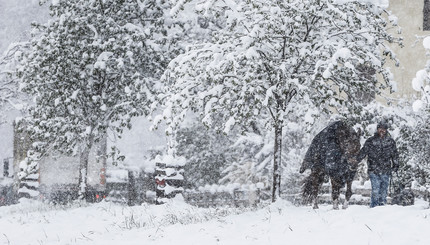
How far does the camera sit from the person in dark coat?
920 cm

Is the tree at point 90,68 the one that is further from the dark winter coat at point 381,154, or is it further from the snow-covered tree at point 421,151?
the snow-covered tree at point 421,151

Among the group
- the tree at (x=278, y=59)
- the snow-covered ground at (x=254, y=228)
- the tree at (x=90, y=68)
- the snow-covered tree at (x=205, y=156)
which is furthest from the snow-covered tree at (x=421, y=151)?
the snow-covered tree at (x=205, y=156)

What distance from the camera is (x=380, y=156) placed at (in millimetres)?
9211

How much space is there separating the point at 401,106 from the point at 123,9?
385 inches

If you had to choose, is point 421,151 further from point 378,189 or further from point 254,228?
point 254,228

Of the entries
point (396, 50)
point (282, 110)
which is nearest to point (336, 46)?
point (282, 110)

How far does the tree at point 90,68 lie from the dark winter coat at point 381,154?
6.41 m

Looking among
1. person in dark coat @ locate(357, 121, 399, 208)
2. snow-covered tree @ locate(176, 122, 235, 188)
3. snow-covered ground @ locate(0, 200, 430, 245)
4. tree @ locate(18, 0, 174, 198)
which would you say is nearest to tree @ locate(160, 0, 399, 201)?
person in dark coat @ locate(357, 121, 399, 208)

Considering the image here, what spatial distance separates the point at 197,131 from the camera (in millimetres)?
20031

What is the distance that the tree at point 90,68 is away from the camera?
13477 millimetres

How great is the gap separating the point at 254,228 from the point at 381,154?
10.5ft

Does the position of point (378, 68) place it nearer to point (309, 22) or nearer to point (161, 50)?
point (309, 22)

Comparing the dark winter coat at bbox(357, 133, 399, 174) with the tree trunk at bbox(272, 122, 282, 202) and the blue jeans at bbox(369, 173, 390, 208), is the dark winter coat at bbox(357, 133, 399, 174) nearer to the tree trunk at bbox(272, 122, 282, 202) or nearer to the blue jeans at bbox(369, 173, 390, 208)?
the blue jeans at bbox(369, 173, 390, 208)

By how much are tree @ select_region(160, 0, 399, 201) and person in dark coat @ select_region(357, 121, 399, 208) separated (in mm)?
900
